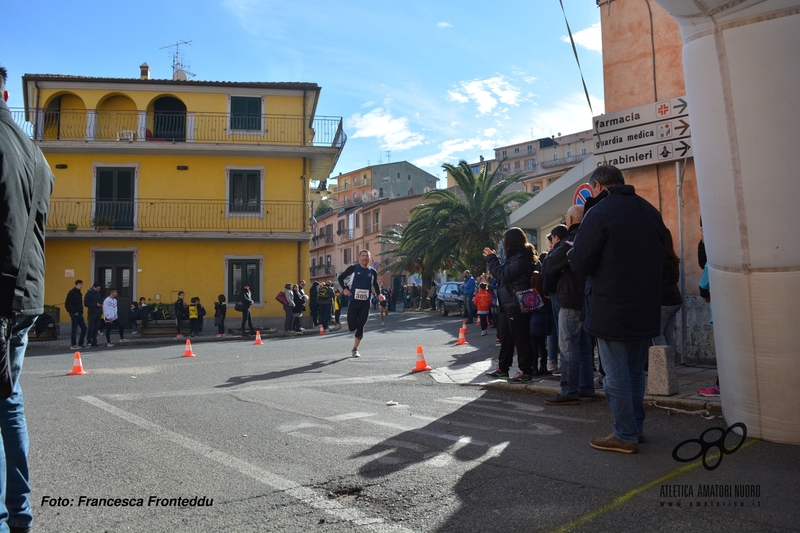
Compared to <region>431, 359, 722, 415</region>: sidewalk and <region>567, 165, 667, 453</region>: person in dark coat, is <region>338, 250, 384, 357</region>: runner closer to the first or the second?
<region>431, 359, 722, 415</region>: sidewalk

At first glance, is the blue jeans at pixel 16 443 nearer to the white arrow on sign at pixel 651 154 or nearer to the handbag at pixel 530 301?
the handbag at pixel 530 301

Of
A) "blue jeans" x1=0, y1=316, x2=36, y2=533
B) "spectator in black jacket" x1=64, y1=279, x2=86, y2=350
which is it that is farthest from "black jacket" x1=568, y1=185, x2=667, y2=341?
"spectator in black jacket" x1=64, y1=279, x2=86, y2=350

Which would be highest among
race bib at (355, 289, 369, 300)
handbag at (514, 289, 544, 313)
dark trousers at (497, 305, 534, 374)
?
race bib at (355, 289, 369, 300)

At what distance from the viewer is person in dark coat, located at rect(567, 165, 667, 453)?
467cm

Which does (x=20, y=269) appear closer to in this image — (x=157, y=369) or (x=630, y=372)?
(x=630, y=372)

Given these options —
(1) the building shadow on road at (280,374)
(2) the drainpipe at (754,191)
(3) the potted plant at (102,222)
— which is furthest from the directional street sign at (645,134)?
(3) the potted plant at (102,222)

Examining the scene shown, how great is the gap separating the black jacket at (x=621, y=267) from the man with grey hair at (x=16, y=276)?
3476 millimetres

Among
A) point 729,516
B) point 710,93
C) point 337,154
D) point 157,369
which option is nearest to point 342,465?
point 729,516

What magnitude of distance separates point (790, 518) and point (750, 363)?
5.89 ft

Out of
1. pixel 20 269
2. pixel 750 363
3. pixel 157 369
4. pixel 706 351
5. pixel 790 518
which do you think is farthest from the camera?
pixel 157 369

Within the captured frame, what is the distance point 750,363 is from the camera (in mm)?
4895

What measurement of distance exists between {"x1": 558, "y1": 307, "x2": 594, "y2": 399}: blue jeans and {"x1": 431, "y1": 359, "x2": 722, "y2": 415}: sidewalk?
0.97ft

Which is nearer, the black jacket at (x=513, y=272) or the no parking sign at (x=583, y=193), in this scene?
the black jacket at (x=513, y=272)

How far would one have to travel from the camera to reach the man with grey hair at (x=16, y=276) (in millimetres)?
2770
